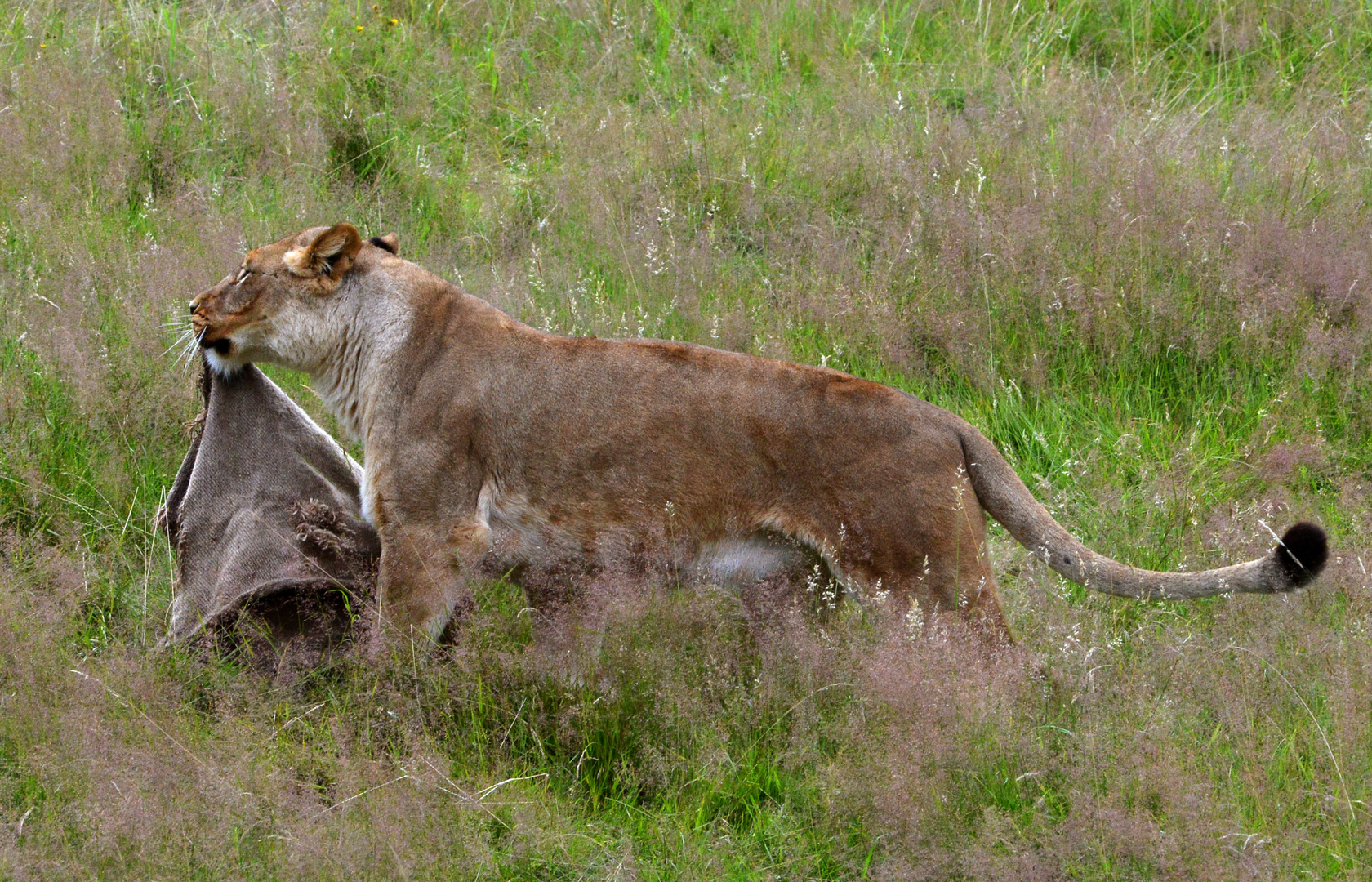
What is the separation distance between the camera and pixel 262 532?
4668 millimetres

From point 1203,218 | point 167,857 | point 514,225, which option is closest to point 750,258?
point 514,225

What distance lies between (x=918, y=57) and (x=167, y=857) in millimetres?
7079

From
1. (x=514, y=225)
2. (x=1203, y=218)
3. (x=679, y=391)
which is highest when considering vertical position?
(x=679, y=391)

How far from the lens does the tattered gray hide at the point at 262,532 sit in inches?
180

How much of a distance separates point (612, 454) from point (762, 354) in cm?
194

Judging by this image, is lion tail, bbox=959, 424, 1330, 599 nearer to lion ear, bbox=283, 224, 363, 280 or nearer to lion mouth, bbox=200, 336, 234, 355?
lion ear, bbox=283, 224, 363, 280

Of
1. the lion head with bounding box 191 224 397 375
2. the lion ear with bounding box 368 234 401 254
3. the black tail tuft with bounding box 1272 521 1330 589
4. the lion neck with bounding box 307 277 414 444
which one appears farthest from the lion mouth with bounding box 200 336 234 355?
the black tail tuft with bounding box 1272 521 1330 589

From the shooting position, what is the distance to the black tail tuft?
3703mm

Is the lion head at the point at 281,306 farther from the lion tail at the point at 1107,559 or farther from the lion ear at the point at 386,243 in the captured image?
the lion tail at the point at 1107,559

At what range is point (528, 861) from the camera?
357 cm

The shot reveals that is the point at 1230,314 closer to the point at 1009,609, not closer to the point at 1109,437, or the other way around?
the point at 1109,437

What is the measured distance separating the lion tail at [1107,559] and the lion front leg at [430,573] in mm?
1527

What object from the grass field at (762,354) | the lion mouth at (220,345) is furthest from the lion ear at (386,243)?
the grass field at (762,354)

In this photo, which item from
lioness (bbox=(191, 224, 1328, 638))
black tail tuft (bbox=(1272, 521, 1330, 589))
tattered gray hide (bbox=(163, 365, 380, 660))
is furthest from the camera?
tattered gray hide (bbox=(163, 365, 380, 660))
